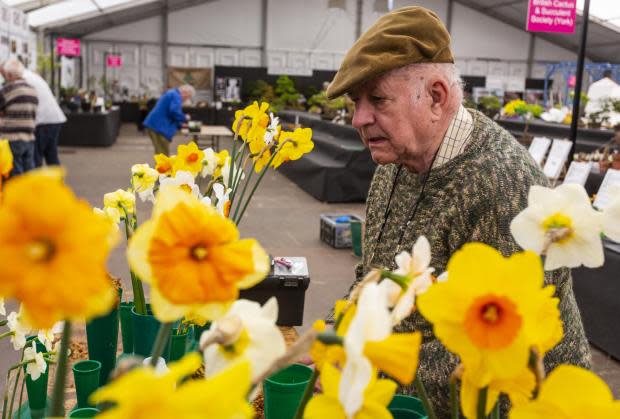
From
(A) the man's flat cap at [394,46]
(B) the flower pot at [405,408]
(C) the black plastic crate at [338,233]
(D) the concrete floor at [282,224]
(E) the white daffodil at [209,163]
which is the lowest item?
(D) the concrete floor at [282,224]

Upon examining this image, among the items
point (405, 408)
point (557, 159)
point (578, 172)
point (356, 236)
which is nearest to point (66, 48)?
point (356, 236)

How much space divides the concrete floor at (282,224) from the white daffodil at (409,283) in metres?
2.52

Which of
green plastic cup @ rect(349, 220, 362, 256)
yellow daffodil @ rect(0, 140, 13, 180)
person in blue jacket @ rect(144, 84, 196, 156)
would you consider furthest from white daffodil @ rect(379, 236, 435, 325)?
person in blue jacket @ rect(144, 84, 196, 156)

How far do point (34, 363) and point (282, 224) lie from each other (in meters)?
5.12

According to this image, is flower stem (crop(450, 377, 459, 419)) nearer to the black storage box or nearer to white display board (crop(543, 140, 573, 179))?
the black storage box

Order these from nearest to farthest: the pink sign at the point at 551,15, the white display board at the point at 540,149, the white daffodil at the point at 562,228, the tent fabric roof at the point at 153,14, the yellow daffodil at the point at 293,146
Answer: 1. the white daffodil at the point at 562,228
2. the yellow daffodil at the point at 293,146
3. the white display board at the point at 540,149
4. the pink sign at the point at 551,15
5. the tent fabric roof at the point at 153,14

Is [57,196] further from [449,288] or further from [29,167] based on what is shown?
[29,167]

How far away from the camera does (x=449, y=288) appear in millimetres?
371

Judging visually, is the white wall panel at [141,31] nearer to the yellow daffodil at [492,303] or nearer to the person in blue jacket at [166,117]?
the person in blue jacket at [166,117]

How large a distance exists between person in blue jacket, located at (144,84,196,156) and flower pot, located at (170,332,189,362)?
7.36 meters

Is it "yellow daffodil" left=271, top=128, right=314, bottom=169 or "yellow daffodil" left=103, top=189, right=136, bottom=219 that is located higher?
"yellow daffodil" left=271, top=128, right=314, bottom=169

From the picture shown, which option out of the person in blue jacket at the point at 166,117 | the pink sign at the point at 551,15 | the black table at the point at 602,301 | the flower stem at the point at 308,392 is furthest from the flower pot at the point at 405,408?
the person in blue jacket at the point at 166,117

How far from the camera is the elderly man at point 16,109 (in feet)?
19.8

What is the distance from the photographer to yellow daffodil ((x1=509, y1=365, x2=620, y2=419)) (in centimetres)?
37
